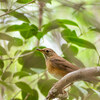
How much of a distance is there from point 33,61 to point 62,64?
17.3 inches

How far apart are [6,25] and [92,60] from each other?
1.42m

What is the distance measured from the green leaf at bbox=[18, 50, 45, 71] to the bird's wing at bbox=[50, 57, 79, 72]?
0.90 ft

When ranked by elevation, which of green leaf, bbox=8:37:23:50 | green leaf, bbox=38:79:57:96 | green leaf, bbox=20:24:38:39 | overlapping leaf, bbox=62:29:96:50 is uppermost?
overlapping leaf, bbox=62:29:96:50

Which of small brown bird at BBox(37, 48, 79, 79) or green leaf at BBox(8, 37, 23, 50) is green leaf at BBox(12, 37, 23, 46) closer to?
green leaf at BBox(8, 37, 23, 50)

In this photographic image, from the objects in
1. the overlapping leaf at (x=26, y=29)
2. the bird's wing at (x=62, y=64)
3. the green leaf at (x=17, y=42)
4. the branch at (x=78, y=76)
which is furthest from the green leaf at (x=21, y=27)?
the branch at (x=78, y=76)

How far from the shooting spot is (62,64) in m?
3.30

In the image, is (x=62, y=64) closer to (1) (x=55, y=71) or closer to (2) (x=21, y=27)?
(1) (x=55, y=71)

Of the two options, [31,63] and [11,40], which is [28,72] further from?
[11,40]

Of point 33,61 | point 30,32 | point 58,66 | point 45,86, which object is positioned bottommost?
point 45,86

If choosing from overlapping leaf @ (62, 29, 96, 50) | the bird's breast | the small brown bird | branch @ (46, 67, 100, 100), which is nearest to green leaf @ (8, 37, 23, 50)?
the small brown bird

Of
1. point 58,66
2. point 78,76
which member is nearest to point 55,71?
point 58,66

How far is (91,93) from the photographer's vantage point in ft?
9.13

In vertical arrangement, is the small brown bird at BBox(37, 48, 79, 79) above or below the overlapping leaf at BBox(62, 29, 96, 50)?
below

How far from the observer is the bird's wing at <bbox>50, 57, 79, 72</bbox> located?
3.09 metres
